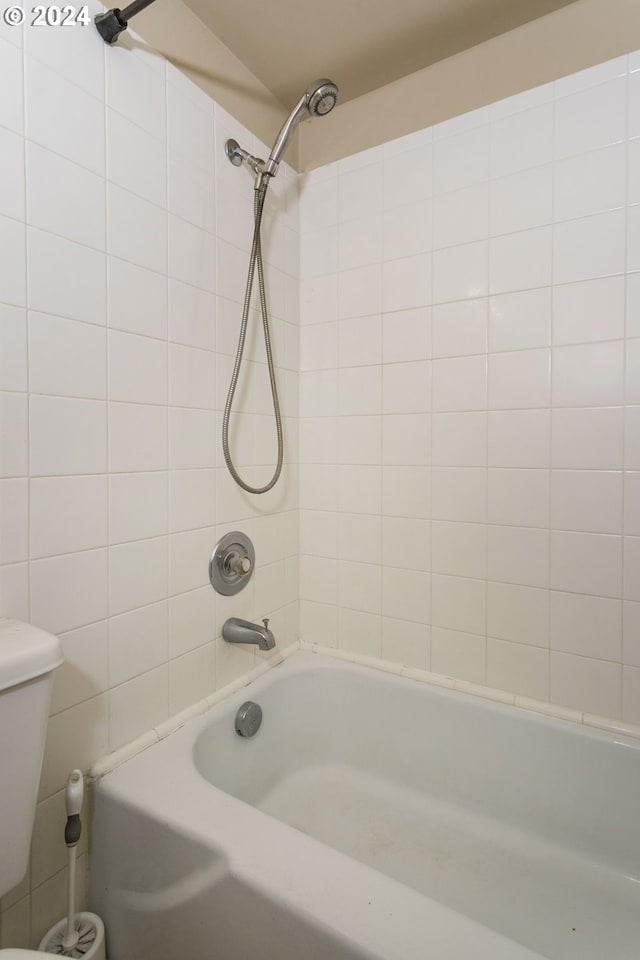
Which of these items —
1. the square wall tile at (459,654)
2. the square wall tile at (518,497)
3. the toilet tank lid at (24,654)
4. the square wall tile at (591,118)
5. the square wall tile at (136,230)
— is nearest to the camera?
the toilet tank lid at (24,654)

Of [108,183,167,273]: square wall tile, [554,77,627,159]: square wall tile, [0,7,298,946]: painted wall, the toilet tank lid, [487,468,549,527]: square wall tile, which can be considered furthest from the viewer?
[487,468,549,527]: square wall tile

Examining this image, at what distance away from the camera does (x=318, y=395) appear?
1535mm

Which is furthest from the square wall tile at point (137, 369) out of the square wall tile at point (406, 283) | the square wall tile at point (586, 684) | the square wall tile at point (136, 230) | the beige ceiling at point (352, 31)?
the square wall tile at point (586, 684)

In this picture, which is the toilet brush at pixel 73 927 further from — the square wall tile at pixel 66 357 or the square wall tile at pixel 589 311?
the square wall tile at pixel 589 311

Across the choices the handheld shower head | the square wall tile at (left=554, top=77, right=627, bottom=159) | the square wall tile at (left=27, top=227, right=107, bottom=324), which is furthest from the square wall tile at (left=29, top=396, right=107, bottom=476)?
the square wall tile at (left=554, top=77, right=627, bottom=159)

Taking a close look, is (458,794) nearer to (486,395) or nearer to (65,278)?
(486,395)

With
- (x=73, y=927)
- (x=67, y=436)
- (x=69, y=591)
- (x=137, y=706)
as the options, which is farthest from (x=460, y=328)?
(x=73, y=927)

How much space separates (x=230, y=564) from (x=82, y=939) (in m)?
0.80

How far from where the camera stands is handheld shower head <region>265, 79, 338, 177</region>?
44.0 inches

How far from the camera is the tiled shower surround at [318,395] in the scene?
0.87m

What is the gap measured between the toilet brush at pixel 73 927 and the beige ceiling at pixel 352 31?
1.86 m

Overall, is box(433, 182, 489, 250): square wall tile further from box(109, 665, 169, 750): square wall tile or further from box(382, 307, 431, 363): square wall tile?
box(109, 665, 169, 750): square wall tile

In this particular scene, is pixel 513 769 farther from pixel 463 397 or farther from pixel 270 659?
pixel 463 397

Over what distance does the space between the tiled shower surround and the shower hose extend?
0.04m
